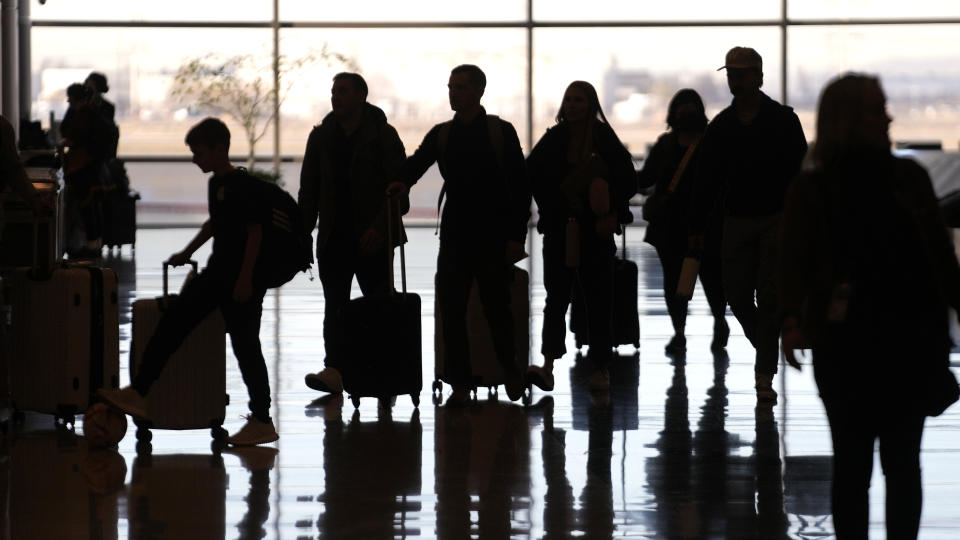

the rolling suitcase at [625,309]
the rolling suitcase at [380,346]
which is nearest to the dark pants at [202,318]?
the rolling suitcase at [380,346]

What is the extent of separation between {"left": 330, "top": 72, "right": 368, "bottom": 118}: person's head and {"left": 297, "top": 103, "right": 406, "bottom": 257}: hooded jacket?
0.29 ft

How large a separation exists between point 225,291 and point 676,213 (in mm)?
3854

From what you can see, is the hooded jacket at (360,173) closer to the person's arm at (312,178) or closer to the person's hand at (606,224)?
the person's arm at (312,178)

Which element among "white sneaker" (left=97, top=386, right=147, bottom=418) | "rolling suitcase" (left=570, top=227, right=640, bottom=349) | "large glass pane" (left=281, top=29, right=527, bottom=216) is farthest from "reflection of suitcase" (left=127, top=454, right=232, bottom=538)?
"large glass pane" (left=281, top=29, right=527, bottom=216)

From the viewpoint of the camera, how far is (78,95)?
15461mm

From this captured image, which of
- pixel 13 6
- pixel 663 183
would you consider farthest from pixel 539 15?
pixel 663 183

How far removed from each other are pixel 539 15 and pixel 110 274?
1685 centimetres

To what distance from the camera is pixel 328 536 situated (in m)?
4.75

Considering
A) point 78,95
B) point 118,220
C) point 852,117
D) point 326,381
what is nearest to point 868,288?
point 852,117

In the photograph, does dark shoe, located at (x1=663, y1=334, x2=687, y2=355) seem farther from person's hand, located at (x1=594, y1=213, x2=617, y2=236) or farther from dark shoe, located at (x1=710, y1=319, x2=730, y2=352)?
person's hand, located at (x1=594, y1=213, x2=617, y2=236)

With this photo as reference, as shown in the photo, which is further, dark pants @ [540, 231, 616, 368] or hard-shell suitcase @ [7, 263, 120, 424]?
dark pants @ [540, 231, 616, 368]

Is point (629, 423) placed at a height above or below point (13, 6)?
below

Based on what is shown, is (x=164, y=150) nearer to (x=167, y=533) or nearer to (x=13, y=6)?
(x=13, y=6)

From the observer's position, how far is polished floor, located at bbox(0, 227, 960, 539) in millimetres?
4941
